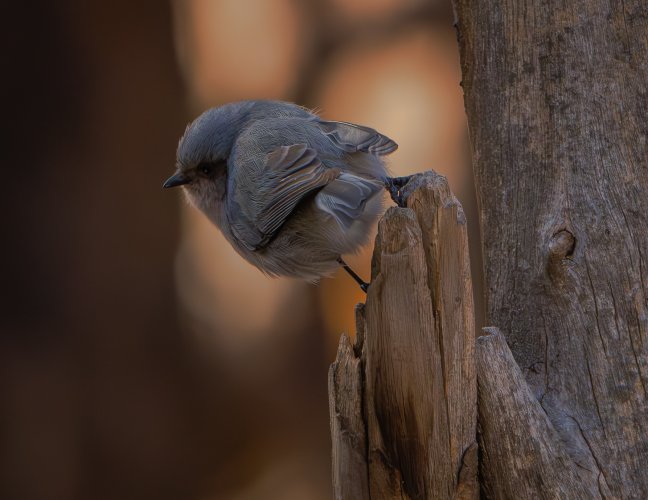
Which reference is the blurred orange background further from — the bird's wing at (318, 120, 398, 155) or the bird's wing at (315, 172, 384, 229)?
the bird's wing at (315, 172, 384, 229)

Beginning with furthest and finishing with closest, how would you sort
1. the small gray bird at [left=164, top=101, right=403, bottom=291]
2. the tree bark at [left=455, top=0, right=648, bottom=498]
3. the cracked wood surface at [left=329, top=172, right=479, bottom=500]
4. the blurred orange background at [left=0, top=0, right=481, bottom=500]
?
the blurred orange background at [left=0, top=0, right=481, bottom=500], the small gray bird at [left=164, top=101, right=403, bottom=291], the tree bark at [left=455, top=0, right=648, bottom=498], the cracked wood surface at [left=329, top=172, right=479, bottom=500]

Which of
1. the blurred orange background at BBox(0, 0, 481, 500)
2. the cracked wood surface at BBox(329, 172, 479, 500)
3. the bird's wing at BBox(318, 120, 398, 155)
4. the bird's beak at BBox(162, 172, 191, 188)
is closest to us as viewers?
the cracked wood surface at BBox(329, 172, 479, 500)

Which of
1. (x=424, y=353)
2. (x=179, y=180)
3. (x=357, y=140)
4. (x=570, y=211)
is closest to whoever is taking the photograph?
(x=424, y=353)

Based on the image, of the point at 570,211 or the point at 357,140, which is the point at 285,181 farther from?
the point at 570,211

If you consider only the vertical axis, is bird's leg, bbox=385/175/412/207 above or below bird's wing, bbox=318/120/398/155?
below

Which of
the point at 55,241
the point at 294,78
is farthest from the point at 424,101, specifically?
the point at 55,241

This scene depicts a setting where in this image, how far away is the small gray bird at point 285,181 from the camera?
3043mm

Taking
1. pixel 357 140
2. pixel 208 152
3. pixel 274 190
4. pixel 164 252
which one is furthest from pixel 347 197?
pixel 164 252

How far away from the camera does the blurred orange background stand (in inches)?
233

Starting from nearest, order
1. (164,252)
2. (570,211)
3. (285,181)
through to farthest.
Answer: (570,211) < (285,181) < (164,252)

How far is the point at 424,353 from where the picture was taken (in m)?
2.30

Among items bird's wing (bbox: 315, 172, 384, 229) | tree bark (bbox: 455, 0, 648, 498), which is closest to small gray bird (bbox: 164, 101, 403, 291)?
bird's wing (bbox: 315, 172, 384, 229)

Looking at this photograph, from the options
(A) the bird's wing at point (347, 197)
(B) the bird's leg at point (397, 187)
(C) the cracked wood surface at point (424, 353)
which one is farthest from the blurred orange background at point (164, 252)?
(C) the cracked wood surface at point (424, 353)

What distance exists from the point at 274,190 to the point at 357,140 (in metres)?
0.44
